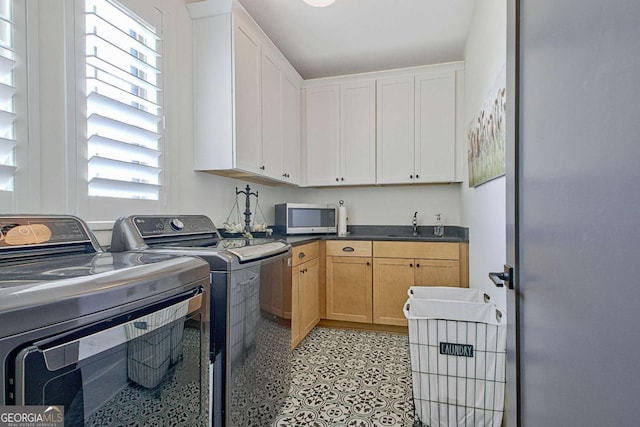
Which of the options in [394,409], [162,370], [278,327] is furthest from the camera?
[394,409]

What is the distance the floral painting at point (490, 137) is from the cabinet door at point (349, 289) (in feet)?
4.25

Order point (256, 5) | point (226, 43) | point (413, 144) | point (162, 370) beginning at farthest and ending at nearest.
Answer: point (413, 144) → point (256, 5) → point (226, 43) → point (162, 370)

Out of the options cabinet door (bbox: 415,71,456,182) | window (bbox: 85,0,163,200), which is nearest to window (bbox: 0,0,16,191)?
window (bbox: 85,0,163,200)

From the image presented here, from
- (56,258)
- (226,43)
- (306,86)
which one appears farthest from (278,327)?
(306,86)

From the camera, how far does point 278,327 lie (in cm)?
171

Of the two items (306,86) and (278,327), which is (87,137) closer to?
(278,327)

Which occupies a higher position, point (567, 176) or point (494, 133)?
point (494, 133)

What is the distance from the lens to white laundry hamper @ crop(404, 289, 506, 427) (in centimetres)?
154

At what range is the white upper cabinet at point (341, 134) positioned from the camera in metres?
3.43

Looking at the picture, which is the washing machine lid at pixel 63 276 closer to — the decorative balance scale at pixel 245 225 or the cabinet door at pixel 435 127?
the decorative balance scale at pixel 245 225

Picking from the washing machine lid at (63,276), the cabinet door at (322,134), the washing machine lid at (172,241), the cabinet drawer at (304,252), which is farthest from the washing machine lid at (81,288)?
the cabinet door at (322,134)

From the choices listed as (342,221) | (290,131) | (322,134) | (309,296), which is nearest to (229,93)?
(290,131)

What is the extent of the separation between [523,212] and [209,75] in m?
2.03

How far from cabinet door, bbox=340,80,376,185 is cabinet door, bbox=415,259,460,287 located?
3.30 ft
